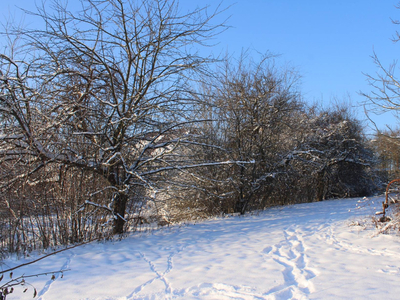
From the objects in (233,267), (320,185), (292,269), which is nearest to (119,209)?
(233,267)

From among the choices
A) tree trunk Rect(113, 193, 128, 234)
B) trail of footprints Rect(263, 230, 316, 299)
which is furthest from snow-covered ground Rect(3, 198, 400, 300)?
tree trunk Rect(113, 193, 128, 234)

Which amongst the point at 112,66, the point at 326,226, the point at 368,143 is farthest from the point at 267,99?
the point at 368,143

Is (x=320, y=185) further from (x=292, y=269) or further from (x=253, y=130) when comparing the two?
(x=292, y=269)

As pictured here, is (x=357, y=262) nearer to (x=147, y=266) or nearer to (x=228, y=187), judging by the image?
(x=147, y=266)

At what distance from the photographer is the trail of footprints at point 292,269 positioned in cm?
304

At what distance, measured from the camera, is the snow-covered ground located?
3.13 meters

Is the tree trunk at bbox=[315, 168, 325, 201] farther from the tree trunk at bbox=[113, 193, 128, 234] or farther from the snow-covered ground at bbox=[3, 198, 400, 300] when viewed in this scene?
the tree trunk at bbox=[113, 193, 128, 234]

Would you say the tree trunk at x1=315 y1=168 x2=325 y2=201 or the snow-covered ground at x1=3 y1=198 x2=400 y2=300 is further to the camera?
the tree trunk at x1=315 y1=168 x2=325 y2=201

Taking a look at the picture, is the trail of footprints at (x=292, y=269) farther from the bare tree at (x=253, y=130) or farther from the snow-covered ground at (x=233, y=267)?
the bare tree at (x=253, y=130)

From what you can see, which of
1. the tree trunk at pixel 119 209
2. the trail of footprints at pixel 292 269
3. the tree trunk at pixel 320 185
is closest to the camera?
the trail of footprints at pixel 292 269

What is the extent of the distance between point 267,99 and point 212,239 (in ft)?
20.6

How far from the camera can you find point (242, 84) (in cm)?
1045

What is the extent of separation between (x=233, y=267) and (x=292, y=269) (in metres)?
0.76

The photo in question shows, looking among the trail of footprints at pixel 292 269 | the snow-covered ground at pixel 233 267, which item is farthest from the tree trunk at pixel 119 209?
the trail of footprints at pixel 292 269
